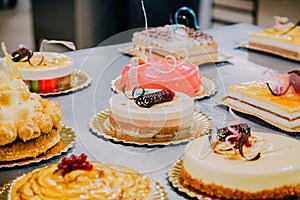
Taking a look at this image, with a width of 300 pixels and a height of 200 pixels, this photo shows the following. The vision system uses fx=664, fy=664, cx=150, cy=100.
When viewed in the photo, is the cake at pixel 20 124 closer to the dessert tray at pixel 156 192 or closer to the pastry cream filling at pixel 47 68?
the dessert tray at pixel 156 192

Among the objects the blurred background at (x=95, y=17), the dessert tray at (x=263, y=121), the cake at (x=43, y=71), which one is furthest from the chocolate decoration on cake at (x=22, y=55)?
the blurred background at (x=95, y=17)

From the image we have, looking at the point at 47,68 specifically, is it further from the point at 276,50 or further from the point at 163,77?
the point at 276,50

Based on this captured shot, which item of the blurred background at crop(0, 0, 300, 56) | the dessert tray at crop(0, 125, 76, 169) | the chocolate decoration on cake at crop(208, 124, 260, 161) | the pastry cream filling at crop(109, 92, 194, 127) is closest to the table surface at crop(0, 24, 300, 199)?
the dessert tray at crop(0, 125, 76, 169)

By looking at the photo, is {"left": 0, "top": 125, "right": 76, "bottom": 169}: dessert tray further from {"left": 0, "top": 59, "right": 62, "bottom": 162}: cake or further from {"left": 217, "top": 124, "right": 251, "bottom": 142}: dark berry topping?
{"left": 217, "top": 124, "right": 251, "bottom": 142}: dark berry topping

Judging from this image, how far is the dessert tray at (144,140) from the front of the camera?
2.66m

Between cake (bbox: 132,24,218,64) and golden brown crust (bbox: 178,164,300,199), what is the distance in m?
1.57

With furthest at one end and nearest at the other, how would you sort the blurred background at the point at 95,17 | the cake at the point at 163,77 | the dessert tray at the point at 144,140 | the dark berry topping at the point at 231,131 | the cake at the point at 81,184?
the blurred background at the point at 95,17 → the cake at the point at 163,77 → the dessert tray at the point at 144,140 → the dark berry topping at the point at 231,131 → the cake at the point at 81,184

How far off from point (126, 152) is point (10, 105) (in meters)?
0.48

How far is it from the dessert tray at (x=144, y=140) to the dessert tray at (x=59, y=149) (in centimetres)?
11

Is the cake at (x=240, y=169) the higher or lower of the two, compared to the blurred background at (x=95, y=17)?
higher

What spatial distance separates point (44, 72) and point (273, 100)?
1.12 metres

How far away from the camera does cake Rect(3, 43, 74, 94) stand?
3250mm

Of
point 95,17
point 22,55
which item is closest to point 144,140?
point 22,55

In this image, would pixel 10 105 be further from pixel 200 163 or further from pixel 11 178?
pixel 200 163
